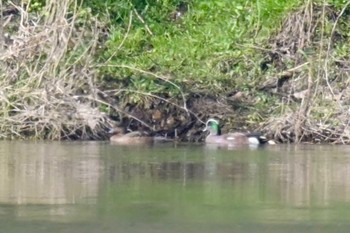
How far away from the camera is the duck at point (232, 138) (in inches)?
564

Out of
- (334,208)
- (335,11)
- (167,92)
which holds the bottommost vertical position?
(334,208)

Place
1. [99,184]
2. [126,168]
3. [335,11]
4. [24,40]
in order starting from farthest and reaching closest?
[335,11] < [24,40] < [126,168] < [99,184]

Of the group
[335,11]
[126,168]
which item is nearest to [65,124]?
[126,168]

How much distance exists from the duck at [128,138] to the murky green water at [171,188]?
34 centimetres

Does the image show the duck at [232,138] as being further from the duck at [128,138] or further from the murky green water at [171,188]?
the duck at [128,138]

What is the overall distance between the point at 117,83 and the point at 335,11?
322 cm

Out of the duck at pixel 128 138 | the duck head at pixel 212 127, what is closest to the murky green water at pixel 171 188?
the duck at pixel 128 138

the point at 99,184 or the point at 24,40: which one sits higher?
the point at 24,40

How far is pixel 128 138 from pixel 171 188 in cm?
409

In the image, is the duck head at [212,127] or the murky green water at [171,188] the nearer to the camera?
the murky green water at [171,188]

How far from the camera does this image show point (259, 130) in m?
15.0

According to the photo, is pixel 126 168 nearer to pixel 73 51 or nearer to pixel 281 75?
pixel 73 51

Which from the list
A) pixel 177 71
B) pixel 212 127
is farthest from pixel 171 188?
pixel 177 71

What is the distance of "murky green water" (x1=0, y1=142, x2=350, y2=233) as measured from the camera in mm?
8430
